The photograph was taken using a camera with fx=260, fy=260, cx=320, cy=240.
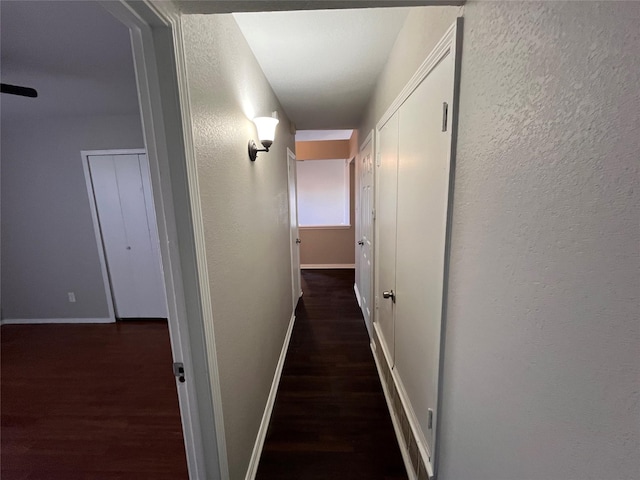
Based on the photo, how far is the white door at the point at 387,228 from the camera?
5.57 ft

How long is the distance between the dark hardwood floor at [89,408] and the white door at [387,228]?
1.58 metres

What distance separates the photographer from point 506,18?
0.61 meters

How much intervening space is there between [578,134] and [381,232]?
1694mm

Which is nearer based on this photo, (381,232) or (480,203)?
(480,203)

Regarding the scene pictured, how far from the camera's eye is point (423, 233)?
45.9 inches

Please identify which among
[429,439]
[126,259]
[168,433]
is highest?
[126,259]

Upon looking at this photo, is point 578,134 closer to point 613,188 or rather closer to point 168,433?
point 613,188

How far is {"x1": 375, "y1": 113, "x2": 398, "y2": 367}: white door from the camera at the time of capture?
1.70 meters

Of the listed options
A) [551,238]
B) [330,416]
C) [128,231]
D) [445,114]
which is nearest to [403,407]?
[330,416]

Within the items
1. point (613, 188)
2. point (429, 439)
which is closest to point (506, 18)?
point (613, 188)

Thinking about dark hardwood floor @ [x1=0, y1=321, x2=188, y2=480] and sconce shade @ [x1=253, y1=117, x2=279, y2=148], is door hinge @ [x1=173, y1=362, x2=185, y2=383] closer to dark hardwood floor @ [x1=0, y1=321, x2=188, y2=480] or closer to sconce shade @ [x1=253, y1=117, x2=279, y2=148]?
dark hardwood floor @ [x1=0, y1=321, x2=188, y2=480]

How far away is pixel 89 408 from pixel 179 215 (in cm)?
218

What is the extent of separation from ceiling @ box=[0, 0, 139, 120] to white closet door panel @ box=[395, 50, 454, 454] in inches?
57.1

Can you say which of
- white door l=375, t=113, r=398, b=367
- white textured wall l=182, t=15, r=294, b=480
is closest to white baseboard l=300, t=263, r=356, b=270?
white door l=375, t=113, r=398, b=367
